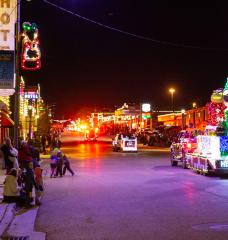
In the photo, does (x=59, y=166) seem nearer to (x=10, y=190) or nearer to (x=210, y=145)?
(x=210, y=145)

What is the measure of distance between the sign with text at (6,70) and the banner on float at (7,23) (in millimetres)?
1634

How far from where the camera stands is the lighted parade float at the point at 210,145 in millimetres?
21422

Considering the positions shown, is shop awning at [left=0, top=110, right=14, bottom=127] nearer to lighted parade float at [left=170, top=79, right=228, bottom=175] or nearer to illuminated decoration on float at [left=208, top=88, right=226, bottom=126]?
lighted parade float at [left=170, top=79, right=228, bottom=175]

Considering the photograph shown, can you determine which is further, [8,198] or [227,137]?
[227,137]

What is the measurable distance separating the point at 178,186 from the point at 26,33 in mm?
8936

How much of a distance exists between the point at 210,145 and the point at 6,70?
9.97 metres

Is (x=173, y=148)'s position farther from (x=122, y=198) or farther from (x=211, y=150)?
(x=122, y=198)

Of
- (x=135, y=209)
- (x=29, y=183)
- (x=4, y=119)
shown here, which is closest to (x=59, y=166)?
(x=29, y=183)

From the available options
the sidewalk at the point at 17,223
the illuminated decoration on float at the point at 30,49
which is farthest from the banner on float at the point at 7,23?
the sidewalk at the point at 17,223

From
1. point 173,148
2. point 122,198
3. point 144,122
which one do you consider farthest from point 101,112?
point 122,198

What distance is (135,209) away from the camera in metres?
12.6

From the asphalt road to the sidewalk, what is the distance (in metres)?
0.21

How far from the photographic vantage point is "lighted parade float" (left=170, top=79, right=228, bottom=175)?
70.3 feet

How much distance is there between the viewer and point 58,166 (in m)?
22.9
